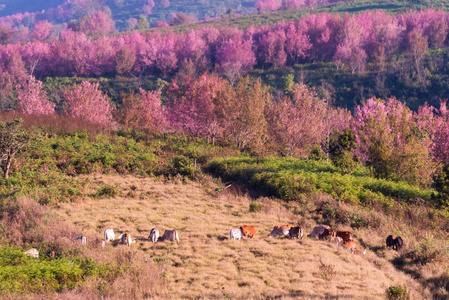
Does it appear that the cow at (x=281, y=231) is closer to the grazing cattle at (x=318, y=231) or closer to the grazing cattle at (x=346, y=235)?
the grazing cattle at (x=318, y=231)

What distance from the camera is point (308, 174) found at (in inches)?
721

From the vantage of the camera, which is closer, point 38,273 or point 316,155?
point 38,273

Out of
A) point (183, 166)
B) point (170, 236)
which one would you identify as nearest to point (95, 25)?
point (183, 166)

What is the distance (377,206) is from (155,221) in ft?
30.7

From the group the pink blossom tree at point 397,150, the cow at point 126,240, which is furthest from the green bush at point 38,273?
the pink blossom tree at point 397,150

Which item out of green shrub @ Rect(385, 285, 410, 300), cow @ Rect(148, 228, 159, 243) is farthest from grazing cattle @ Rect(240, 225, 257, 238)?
green shrub @ Rect(385, 285, 410, 300)

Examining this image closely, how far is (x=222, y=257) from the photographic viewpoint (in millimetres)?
10188

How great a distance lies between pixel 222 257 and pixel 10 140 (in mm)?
12053

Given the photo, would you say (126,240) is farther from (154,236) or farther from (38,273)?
(38,273)

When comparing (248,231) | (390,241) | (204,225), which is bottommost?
(204,225)

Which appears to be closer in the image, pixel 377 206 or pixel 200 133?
pixel 377 206

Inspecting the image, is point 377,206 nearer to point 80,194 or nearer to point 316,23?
point 80,194

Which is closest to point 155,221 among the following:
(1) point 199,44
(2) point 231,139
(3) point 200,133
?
(2) point 231,139

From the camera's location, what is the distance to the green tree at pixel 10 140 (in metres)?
16.1
